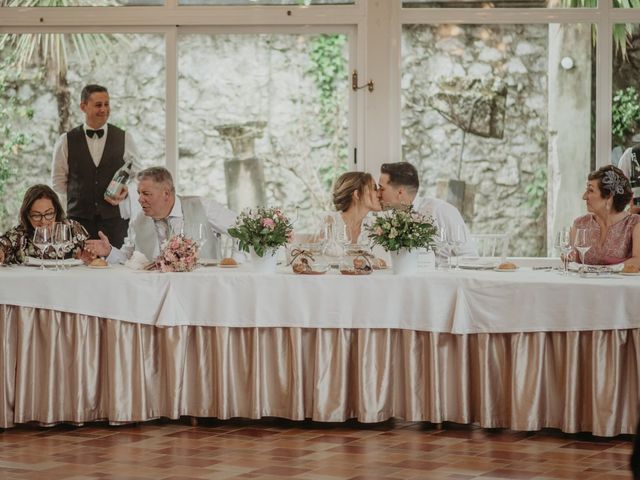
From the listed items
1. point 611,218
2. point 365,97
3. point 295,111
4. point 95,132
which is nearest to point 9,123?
point 95,132

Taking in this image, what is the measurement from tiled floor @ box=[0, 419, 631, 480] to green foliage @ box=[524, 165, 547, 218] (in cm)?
285

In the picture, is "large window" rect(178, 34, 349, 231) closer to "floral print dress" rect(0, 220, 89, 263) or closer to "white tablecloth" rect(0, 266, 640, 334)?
"floral print dress" rect(0, 220, 89, 263)

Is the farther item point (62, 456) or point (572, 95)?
point (572, 95)

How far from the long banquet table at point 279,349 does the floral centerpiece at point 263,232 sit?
0.48ft

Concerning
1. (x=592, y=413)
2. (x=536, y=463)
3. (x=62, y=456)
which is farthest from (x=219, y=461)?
(x=592, y=413)

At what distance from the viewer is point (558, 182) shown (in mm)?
7395

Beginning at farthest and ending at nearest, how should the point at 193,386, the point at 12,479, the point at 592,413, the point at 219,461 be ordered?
the point at 193,386
the point at 592,413
the point at 219,461
the point at 12,479

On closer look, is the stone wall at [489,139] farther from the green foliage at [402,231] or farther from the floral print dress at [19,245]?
the floral print dress at [19,245]

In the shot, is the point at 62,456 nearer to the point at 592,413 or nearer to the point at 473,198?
the point at 592,413

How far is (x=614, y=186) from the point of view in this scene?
5344 millimetres

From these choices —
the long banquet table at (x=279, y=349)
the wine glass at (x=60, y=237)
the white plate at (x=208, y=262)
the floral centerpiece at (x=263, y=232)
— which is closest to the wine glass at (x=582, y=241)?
the long banquet table at (x=279, y=349)

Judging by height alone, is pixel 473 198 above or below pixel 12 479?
above

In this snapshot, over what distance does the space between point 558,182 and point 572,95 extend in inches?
23.5

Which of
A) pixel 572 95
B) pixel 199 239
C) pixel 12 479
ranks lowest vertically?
pixel 12 479
